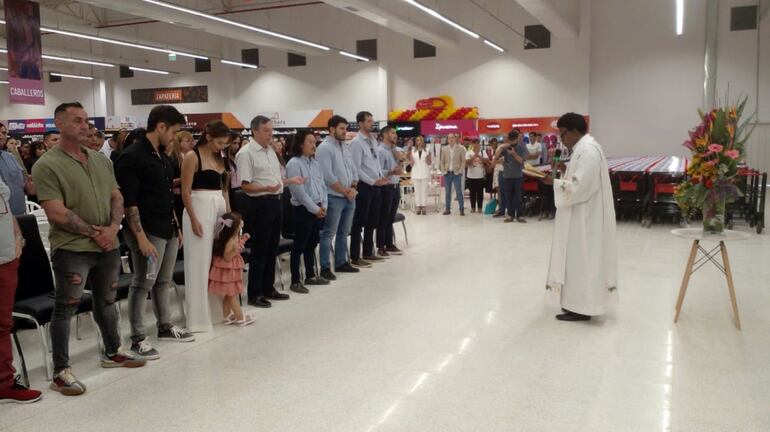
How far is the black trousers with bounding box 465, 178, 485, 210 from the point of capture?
11891 mm

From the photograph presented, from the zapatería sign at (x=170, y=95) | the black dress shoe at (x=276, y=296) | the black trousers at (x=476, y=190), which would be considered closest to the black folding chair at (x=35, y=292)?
the black dress shoe at (x=276, y=296)

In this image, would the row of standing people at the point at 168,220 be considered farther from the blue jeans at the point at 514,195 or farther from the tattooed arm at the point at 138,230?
the blue jeans at the point at 514,195

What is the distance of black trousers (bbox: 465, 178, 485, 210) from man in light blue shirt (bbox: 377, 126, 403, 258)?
15.3ft

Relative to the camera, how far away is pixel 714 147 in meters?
4.26

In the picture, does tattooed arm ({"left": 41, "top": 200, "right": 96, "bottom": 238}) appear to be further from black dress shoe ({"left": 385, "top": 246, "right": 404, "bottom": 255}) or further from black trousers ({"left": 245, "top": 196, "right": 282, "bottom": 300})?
black dress shoe ({"left": 385, "top": 246, "right": 404, "bottom": 255})

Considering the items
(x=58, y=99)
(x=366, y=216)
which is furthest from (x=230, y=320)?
(x=58, y=99)

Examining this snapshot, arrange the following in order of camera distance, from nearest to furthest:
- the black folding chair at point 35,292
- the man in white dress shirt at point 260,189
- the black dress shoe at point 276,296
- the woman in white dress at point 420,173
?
the black folding chair at point 35,292
the man in white dress shirt at point 260,189
the black dress shoe at point 276,296
the woman in white dress at point 420,173

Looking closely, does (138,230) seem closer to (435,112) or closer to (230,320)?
(230,320)

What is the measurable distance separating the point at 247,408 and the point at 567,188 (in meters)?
2.62

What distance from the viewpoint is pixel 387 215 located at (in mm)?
7082

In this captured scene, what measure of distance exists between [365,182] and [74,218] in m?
3.68

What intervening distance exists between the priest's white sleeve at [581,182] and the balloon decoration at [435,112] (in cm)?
1442

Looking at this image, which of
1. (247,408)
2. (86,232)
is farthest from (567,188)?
(86,232)

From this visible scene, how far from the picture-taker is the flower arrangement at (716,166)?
429 cm
